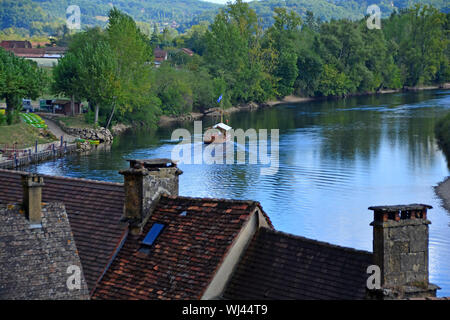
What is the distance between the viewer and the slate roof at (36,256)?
61.6 feet

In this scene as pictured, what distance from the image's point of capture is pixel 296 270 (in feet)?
69.0

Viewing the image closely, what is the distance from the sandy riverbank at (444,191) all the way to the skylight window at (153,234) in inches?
1457

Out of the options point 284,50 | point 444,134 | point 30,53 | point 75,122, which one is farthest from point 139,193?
point 30,53

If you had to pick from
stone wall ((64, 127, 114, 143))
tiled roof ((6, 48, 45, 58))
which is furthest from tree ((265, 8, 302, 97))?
stone wall ((64, 127, 114, 143))

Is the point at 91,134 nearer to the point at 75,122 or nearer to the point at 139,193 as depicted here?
the point at 75,122

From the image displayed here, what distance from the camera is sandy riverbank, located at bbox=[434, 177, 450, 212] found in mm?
57125

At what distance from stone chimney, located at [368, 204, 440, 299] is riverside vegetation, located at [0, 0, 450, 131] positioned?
80584 millimetres

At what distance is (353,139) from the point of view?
93.2 metres

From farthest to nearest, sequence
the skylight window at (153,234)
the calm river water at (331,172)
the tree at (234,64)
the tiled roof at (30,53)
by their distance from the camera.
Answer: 1. the tiled roof at (30,53)
2. the tree at (234,64)
3. the calm river water at (331,172)
4. the skylight window at (153,234)

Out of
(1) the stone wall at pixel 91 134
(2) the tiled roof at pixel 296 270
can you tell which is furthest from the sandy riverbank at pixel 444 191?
(1) the stone wall at pixel 91 134

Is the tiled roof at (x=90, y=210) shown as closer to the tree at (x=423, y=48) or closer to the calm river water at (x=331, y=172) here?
the calm river water at (x=331, y=172)

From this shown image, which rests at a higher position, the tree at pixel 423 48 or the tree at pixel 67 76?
the tree at pixel 423 48

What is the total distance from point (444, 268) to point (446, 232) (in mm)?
7863
